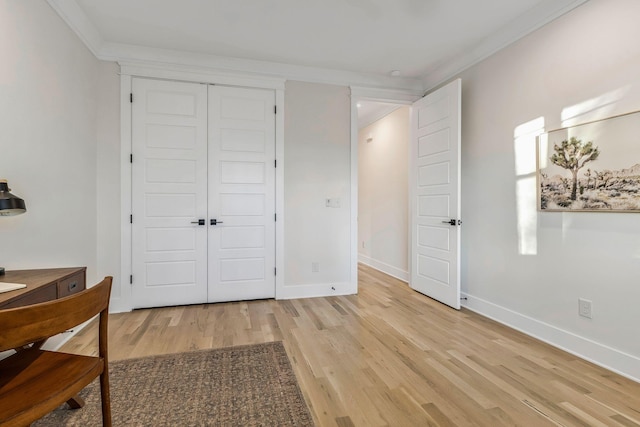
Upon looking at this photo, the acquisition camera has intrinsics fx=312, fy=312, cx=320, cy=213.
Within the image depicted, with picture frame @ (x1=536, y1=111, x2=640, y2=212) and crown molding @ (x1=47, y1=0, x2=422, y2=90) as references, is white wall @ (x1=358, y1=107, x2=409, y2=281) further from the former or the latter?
picture frame @ (x1=536, y1=111, x2=640, y2=212)

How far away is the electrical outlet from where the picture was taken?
225cm

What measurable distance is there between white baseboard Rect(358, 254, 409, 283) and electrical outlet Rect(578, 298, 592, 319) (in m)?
2.26

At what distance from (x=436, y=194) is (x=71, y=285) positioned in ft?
10.9

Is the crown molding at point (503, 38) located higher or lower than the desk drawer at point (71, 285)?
higher

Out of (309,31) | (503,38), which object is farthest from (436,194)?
(309,31)

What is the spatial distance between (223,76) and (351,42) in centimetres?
143

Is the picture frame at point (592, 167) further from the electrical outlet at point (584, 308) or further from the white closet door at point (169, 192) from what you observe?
the white closet door at point (169, 192)

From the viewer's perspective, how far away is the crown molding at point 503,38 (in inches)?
95.6

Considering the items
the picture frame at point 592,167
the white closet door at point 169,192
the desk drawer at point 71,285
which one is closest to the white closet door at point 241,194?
the white closet door at point 169,192

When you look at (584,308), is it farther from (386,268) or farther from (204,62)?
(204,62)

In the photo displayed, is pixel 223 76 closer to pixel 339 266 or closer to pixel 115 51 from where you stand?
pixel 115 51

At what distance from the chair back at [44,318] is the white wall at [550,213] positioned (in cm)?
301

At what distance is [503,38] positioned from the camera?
2.89 meters

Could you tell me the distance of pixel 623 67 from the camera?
206 cm
